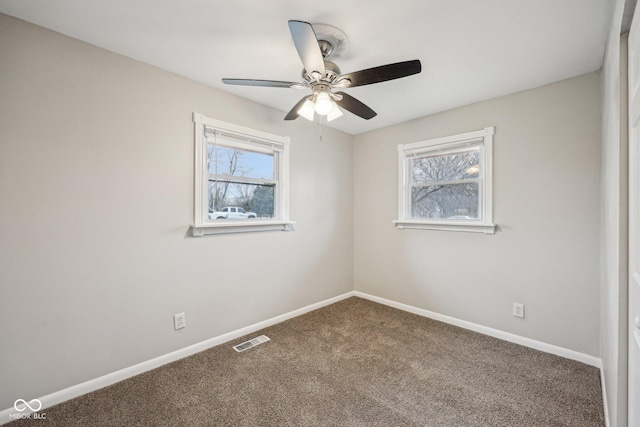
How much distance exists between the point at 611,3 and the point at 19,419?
411 cm

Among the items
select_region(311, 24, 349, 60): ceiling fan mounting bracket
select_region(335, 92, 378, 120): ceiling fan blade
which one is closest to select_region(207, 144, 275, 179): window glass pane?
select_region(335, 92, 378, 120): ceiling fan blade

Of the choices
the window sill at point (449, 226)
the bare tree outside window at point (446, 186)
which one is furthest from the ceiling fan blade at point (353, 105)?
the window sill at point (449, 226)

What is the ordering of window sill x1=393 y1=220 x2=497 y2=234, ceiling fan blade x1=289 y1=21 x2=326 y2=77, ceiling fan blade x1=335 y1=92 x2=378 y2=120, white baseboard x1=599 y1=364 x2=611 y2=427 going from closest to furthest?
ceiling fan blade x1=289 y1=21 x2=326 y2=77, white baseboard x1=599 y1=364 x2=611 y2=427, ceiling fan blade x1=335 y1=92 x2=378 y2=120, window sill x1=393 y1=220 x2=497 y2=234

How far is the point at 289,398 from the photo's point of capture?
1873 millimetres

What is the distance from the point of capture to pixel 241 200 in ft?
9.37

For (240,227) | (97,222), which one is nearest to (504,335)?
(240,227)

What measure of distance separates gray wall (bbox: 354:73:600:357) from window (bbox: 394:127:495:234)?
89 mm

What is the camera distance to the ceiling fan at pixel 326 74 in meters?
1.51

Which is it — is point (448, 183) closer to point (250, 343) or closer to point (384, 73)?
point (384, 73)

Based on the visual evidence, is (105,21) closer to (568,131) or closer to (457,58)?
(457,58)

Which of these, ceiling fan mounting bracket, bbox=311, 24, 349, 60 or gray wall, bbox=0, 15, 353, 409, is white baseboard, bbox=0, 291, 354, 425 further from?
ceiling fan mounting bracket, bbox=311, 24, 349, 60

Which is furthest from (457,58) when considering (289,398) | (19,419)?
(19,419)

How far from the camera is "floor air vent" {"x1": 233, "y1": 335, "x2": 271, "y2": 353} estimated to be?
2.52 m

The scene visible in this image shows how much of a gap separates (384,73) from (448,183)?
1889mm
